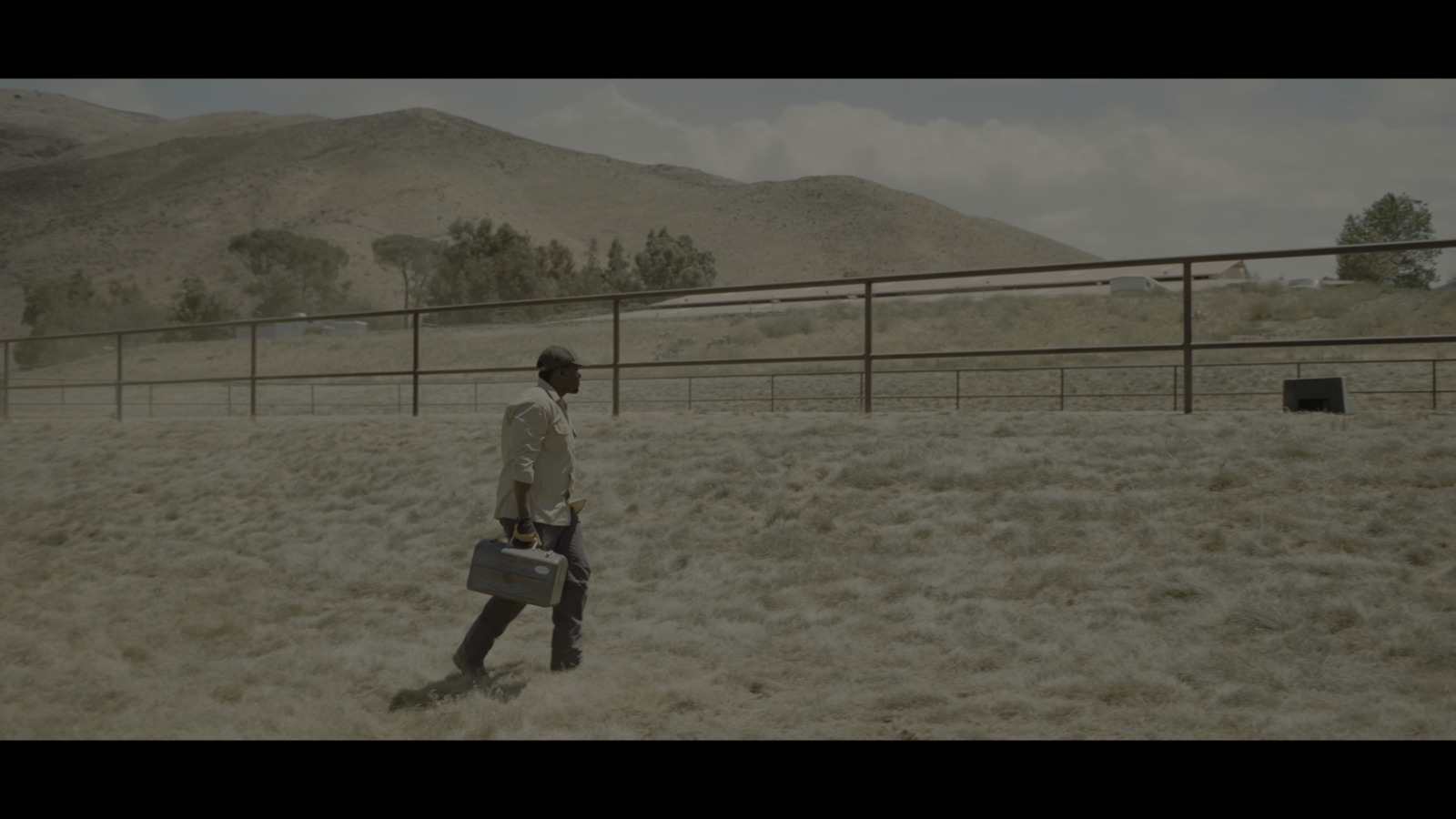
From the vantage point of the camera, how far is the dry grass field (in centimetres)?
550

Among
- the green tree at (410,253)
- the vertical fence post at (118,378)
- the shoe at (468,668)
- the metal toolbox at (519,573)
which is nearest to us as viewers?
the metal toolbox at (519,573)

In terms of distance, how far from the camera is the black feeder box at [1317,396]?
881cm

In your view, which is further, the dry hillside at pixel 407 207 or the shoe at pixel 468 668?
the dry hillside at pixel 407 207

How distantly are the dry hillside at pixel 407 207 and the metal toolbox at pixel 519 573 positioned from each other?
94.2 m

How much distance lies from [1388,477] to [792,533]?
161 inches

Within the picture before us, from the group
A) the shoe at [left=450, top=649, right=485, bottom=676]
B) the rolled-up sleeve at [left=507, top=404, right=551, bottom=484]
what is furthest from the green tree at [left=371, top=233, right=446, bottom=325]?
the rolled-up sleeve at [left=507, top=404, right=551, bottom=484]

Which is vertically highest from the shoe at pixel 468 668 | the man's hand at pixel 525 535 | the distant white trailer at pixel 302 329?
the distant white trailer at pixel 302 329

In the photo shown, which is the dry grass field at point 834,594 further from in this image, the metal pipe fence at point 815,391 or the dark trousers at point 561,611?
the metal pipe fence at point 815,391

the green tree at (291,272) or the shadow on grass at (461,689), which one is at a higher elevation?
the green tree at (291,272)

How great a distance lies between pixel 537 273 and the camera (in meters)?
68.1

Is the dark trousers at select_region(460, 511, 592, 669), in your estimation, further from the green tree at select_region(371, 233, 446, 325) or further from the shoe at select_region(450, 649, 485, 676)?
the green tree at select_region(371, 233, 446, 325)

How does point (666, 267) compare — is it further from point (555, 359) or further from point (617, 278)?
point (555, 359)

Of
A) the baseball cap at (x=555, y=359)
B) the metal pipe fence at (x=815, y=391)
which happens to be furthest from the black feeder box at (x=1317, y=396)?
the metal pipe fence at (x=815, y=391)

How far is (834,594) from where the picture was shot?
7.16 meters
